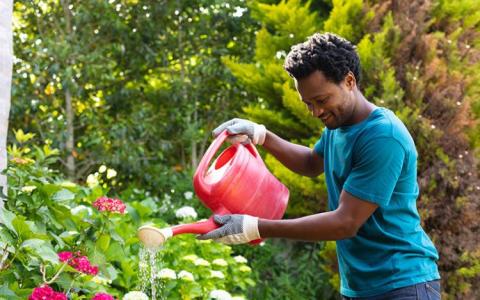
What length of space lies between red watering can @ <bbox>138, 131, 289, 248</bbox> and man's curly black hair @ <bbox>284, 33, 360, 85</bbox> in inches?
14.9

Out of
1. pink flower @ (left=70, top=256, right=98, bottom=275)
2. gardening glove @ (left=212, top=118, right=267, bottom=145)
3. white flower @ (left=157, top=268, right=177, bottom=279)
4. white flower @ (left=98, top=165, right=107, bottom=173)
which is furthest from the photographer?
white flower @ (left=98, top=165, right=107, bottom=173)

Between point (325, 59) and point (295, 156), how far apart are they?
57 cm

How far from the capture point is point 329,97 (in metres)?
2.09

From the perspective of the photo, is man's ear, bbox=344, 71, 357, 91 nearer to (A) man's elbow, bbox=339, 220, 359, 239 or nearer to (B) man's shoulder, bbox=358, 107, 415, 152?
(B) man's shoulder, bbox=358, 107, 415, 152

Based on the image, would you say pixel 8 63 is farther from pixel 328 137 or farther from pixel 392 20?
pixel 392 20

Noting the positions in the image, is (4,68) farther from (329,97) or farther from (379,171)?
(379,171)

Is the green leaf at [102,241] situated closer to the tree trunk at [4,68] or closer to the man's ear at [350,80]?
the tree trunk at [4,68]

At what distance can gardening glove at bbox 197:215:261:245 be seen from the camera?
2.13m

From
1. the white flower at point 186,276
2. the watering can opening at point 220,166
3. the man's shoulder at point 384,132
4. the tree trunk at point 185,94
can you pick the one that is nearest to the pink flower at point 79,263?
the watering can opening at point 220,166

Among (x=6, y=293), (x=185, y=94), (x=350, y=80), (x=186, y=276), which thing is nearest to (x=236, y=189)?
(x=350, y=80)

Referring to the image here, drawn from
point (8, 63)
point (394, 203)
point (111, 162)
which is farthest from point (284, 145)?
point (111, 162)

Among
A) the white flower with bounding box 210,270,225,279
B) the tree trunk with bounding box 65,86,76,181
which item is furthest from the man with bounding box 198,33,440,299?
the tree trunk with bounding box 65,86,76,181

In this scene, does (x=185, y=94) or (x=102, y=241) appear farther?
(x=185, y=94)

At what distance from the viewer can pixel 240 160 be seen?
2.39m
